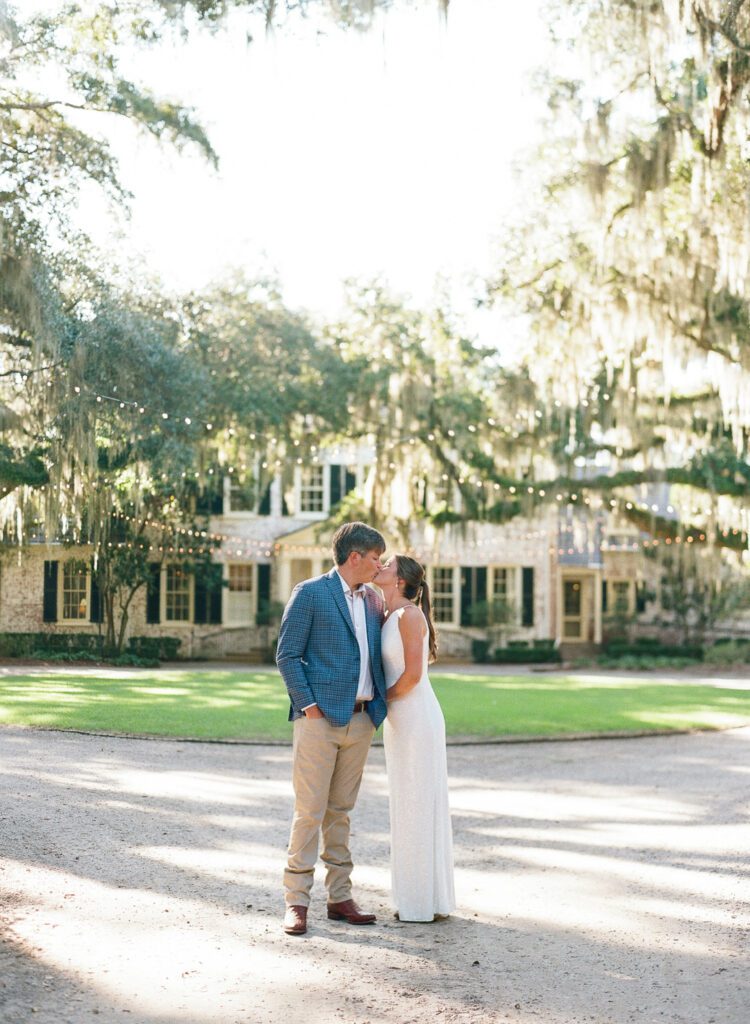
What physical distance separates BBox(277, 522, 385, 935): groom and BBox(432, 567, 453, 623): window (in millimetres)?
26891

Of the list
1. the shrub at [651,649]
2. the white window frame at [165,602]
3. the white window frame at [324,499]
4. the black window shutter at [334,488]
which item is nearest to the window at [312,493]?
the white window frame at [324,499]

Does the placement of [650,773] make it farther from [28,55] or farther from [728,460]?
[728,460]

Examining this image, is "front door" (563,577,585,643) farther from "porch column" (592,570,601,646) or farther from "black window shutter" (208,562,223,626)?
"black window shutter" (208,562,223,626)

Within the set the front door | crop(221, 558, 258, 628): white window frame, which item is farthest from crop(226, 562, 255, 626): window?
the front door

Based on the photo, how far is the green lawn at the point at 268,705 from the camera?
13656 mm

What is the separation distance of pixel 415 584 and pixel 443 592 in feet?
88.3

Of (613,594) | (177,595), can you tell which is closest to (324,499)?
(177,595)

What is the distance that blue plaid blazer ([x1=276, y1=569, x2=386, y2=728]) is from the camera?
17.4 ft

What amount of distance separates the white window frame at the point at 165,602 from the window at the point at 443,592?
667cm

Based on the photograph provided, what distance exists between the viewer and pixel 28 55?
14578 mm

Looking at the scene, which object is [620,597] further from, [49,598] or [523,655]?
[49,598]

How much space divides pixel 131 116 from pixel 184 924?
1268 centimetres

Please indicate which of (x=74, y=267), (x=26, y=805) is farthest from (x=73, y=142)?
(x=26, y=805)

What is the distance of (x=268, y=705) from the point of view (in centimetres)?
1666
